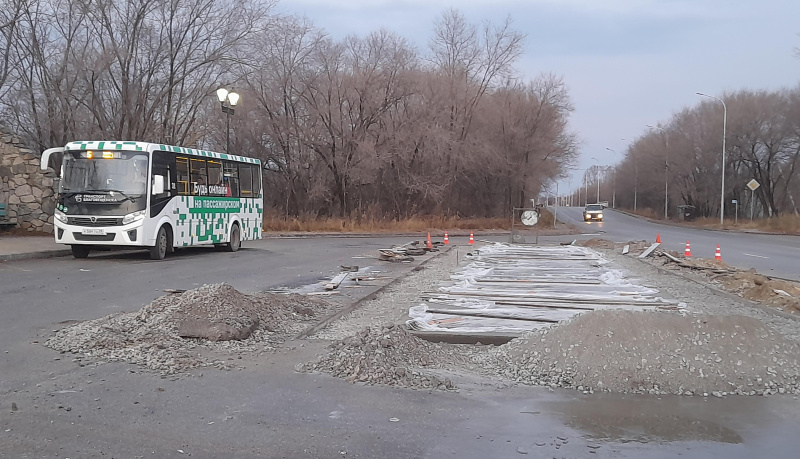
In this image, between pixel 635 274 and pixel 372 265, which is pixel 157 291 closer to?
pixel 372 265

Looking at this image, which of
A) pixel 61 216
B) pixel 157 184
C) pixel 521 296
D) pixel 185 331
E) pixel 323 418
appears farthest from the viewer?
pixel 157 184

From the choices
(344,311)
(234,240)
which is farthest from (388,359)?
(234,240)

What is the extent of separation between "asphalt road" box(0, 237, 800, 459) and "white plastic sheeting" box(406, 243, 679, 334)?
248cm

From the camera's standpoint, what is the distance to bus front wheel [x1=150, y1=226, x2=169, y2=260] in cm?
1822

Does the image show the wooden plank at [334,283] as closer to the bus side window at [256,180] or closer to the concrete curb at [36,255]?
the concrete curb at [36,255]

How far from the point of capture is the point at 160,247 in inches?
724

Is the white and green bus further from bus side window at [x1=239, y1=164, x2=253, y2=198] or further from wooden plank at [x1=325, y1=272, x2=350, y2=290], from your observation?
wooden plank at [x1=325, y1=272, x2=350, y2=290]

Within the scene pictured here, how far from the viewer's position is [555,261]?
762 inches

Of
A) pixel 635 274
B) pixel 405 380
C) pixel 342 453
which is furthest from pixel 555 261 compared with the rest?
pixel 342 453

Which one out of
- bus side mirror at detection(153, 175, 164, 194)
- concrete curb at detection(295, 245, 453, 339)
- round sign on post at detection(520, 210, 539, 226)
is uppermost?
bus side mirror at detection(153, 175, 164, 194)

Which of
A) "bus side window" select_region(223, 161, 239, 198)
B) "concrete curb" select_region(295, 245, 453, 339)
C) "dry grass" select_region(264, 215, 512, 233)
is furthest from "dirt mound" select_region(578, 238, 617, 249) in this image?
"bus side window" select_region(223, 161, 239, 198)

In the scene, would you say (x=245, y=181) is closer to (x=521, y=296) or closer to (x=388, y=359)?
(x=521, y=296)

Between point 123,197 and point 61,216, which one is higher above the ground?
point 123,197

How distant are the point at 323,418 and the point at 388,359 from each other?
1550 millimetres
